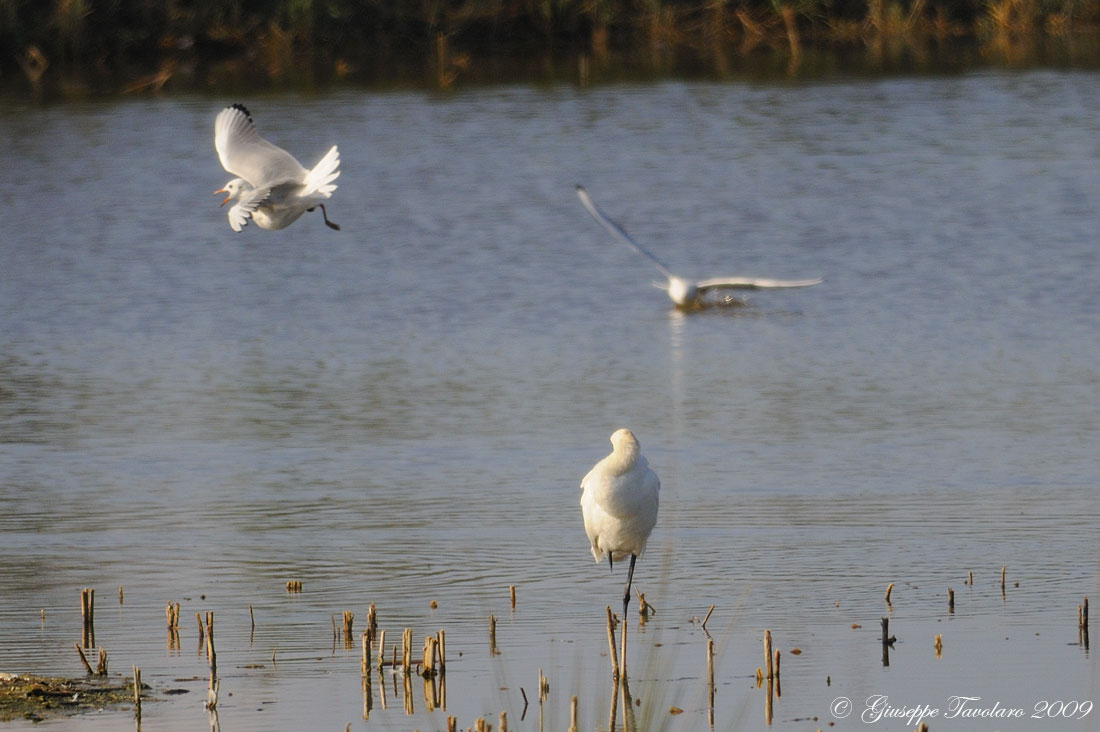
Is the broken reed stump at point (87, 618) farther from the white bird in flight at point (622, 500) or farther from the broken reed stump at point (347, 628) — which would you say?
the white bird in flight at point (622, 500)

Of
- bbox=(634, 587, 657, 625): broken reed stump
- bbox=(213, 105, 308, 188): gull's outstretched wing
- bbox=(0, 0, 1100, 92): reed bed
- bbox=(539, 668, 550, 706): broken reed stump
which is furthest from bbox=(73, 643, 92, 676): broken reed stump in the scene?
bbox=(0, 0, 1100, 92): reed bed

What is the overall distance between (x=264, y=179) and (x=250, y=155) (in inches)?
14.2

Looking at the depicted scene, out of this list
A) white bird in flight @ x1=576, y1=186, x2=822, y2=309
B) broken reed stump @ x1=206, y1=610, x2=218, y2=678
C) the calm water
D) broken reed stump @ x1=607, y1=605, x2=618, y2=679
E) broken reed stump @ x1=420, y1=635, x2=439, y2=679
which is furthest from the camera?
white bird in flight @ x1=576, y1=186, x2=822, y2=309

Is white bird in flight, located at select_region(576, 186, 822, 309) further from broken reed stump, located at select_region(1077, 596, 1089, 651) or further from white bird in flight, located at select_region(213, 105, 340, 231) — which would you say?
broken reed stump, located at select_region(1077, 596, 1089, 651)

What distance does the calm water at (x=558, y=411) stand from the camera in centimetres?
616

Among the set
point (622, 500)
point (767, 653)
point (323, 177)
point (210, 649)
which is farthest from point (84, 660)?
point (323, 177)

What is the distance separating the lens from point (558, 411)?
1005 centimetres

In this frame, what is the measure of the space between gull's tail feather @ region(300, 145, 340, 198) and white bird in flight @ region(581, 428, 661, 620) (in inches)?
71.8

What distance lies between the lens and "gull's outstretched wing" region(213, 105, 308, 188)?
8.39m

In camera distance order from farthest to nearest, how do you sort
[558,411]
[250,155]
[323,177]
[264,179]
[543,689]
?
[558,411] < [250,155] < [264,179] < [323,177] < [543,689]

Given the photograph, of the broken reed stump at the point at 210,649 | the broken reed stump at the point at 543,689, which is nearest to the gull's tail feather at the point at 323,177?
the broken reed stump at the point at 210,649

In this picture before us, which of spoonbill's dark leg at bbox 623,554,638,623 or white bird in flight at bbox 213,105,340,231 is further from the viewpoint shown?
white bird in flight at bbox 213,105,340,231

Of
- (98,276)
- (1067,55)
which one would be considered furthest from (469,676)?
(1067,55)

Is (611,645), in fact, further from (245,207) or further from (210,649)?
(245,207)
